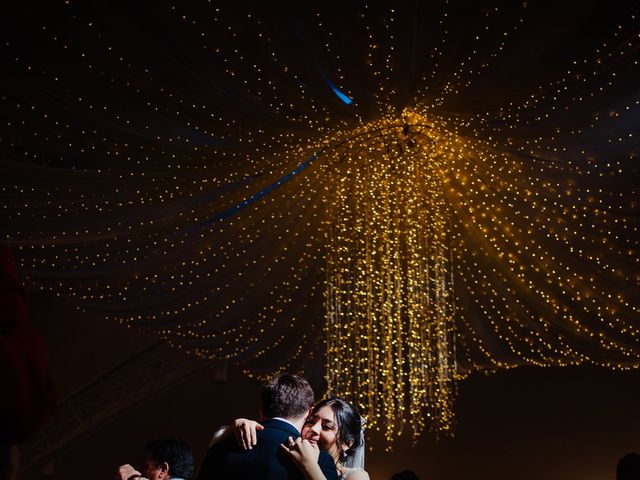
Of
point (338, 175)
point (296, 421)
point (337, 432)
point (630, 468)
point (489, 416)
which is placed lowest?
point (489, 416)

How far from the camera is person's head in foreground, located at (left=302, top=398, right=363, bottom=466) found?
300cm

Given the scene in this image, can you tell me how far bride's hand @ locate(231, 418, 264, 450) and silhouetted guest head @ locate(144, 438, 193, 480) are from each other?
130 centimetres

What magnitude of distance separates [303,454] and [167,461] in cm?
152

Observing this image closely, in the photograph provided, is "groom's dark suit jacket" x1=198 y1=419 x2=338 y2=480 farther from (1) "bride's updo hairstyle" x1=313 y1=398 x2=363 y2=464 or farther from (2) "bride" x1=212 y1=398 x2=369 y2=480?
(1) "bride's updo hairstyle" x1=313 y1=398 x2=363 y2=464

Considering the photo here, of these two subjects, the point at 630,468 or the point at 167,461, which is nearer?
the point at 630,468

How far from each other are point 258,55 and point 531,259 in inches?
114

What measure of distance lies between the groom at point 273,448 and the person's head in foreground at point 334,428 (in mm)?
A: 639

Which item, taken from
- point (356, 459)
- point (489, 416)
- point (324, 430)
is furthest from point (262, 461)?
point (489, 416)

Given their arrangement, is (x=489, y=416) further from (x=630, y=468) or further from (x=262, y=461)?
(x=262, y=461)

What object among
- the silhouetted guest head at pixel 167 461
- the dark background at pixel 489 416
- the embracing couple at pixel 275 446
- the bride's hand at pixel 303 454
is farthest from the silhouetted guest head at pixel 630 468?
the dark background at pixel 489 416

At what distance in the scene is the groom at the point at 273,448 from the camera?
2.21m

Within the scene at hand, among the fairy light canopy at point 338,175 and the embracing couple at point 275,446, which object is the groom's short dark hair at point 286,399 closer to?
the embracing couple at point 275,446

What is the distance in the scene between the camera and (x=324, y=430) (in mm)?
3000

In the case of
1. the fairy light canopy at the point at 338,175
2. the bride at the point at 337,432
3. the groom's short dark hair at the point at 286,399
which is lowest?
the bride at the point at 337,432
